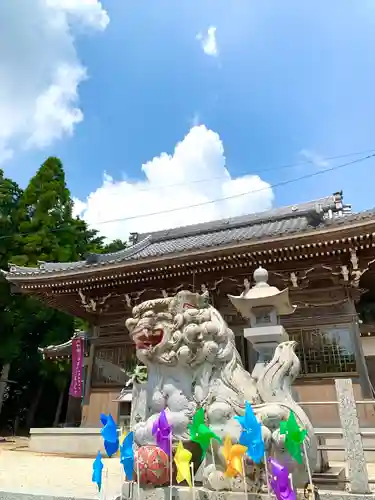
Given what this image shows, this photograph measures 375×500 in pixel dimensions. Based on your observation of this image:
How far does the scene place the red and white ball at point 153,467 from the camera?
3.59 meters

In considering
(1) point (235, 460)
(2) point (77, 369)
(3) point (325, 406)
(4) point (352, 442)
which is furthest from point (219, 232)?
(1) point (235, 460)

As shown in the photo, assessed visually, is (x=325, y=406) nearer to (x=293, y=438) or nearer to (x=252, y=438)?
(x=293, y=438)

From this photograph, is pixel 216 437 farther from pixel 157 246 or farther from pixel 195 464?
pixel 157 246

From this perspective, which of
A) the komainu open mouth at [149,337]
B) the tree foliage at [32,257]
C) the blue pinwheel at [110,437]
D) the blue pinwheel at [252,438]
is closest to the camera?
the blue pinwheel at [252,438]

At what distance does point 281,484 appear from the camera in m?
3.09

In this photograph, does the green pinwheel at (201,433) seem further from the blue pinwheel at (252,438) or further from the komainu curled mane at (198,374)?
the blue pinwheel at (252,438)

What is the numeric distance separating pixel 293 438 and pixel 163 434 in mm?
1216

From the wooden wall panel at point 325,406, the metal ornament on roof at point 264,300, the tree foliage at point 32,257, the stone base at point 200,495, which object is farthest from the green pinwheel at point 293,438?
the tree foliage at point 32,257

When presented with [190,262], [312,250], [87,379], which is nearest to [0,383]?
[87,379]

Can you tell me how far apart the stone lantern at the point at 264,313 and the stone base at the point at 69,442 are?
7.15 meters

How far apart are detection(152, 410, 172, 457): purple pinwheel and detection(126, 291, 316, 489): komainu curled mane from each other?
0.12m

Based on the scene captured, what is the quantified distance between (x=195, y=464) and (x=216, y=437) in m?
0.68

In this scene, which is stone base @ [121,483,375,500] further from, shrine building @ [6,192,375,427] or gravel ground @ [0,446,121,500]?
shrine building @ [6,192,375,427]

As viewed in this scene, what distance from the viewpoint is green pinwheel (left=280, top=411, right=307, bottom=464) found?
3.36 m
